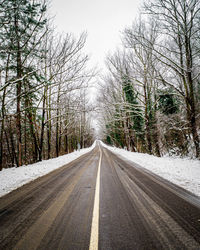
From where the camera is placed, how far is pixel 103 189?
4.18m

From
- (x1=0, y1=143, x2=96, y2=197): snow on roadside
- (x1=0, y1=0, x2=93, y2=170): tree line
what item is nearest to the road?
(x1=0, y1=143, x2=96, y2=197): snow on roadside

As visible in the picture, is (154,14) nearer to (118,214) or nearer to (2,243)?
(118,214)

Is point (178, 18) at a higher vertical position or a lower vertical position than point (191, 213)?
higher

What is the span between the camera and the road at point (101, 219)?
1916 millimetres

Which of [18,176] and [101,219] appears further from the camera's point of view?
[18,176]

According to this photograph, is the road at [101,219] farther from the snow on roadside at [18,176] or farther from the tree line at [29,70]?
the tree line at [29,70]

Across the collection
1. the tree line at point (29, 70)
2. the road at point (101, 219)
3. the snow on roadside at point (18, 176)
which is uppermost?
the tree line at point (29, 70)

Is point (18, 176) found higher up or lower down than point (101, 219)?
lower down

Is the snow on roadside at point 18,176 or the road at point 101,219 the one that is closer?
the road at point 101,219

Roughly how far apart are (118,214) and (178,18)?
37.5 feet

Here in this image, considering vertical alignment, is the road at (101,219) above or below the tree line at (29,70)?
below

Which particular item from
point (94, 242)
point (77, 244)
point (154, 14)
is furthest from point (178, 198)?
point (154, 14)

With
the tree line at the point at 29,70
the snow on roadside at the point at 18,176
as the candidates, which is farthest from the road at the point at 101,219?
the tree line at the point at 29,70

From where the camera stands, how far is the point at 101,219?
2510mm
